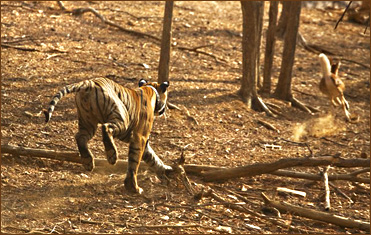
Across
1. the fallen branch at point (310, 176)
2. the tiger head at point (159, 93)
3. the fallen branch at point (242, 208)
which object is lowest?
the fallen branch at point (242, 208)

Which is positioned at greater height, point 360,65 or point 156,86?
point 156,86

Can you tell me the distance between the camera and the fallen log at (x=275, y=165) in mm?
8227

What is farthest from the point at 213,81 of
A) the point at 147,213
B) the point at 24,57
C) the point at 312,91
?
the point at 147,213

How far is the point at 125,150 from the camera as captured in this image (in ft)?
30.5

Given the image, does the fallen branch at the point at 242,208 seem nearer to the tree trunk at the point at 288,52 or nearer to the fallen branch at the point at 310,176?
the fallen branch at the point at 310,176

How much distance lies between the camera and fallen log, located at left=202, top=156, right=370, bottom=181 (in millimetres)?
8227

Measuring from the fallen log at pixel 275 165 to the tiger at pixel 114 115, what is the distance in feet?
3.18

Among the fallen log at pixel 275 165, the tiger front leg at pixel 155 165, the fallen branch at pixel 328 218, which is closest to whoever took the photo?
the fallen branch at pixel 328 218

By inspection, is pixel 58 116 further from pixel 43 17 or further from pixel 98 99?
pixel 43 17

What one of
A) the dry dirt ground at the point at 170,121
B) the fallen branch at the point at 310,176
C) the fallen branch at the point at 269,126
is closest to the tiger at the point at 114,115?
the dry dirt ground at the point at 170,121

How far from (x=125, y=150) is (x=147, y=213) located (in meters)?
2.20

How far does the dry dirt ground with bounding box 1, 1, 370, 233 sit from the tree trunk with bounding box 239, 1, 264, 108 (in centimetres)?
31

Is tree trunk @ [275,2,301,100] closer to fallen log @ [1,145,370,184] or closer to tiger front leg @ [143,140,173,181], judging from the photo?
fallen log @ [1,145,370,184]

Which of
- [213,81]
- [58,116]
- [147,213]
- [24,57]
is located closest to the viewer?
[147,213]
